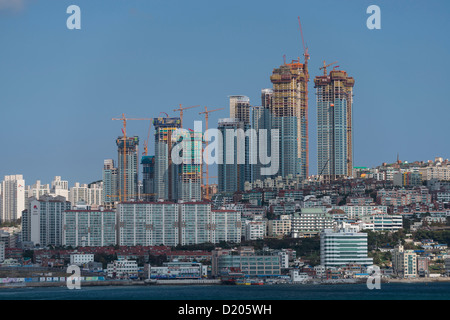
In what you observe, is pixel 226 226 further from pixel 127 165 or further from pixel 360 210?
pixel 127 165

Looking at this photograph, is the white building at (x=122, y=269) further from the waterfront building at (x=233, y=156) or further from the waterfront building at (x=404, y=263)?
the waterfront building at (x=233, y=156)

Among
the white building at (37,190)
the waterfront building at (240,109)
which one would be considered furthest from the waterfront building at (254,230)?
the white building at (37,190)

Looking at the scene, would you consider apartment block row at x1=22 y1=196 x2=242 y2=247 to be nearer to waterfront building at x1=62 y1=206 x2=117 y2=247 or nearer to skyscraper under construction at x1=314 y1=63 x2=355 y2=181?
waterfront building at x1=62 y1=206 x2=117 y2=247

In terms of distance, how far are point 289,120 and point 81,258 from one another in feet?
56.6

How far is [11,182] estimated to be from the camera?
45781mm

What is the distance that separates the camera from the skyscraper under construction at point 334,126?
4528cm

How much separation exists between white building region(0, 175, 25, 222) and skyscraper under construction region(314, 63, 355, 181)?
40.0 feet

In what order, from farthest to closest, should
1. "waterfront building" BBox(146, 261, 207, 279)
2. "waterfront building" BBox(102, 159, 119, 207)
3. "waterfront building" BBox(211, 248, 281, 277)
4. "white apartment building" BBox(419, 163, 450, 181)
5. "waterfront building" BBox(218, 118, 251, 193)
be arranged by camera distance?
"waterfront building" BBox(102, 159, 119, 207) < "waterfront building" BBox(218, 118, 251, 193) < "white apartment building" BBox(419, 163, 450, 181) < "waterfront building" BBox(146, 261, 207, 279) < "waterfront building" BBox(211, 248, 281, 277)

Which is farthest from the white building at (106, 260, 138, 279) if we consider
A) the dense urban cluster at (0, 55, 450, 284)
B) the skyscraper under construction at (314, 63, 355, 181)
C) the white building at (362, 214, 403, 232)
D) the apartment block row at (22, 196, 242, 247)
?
the skyscraper under construction at (314, 63, 355, 181)

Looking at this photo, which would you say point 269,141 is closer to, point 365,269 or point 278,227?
point 278,227

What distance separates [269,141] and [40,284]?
19.6m

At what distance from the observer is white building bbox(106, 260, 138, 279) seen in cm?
2903

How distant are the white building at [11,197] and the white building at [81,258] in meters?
15.0

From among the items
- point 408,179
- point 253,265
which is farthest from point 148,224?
point 408,179
